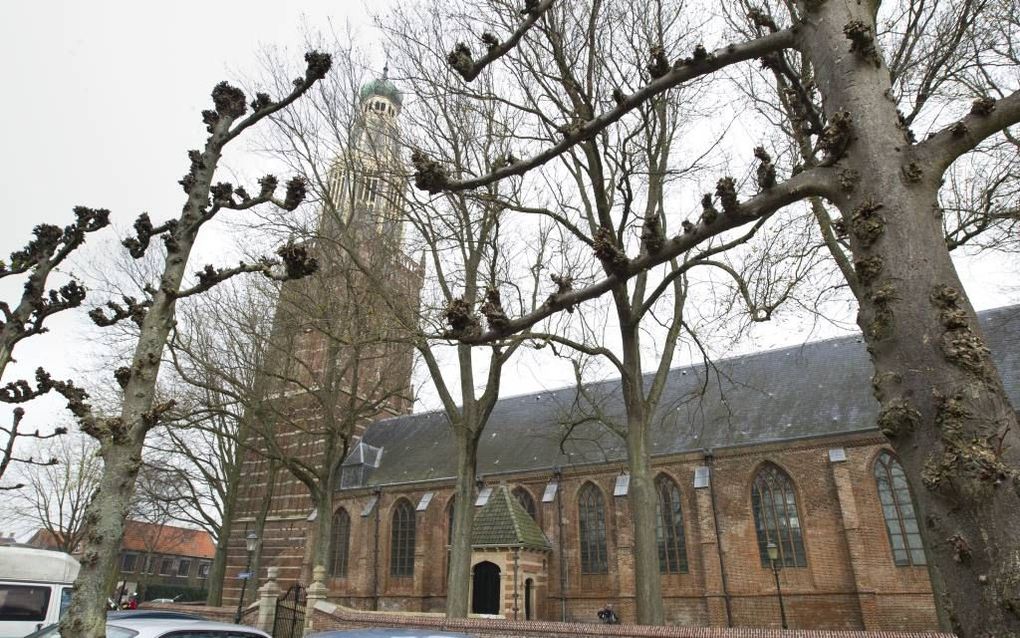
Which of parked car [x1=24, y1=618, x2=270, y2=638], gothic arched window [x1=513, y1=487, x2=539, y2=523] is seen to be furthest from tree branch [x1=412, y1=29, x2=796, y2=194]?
gothic arched window [x1=513, y1=487, x2=539, y2=523]

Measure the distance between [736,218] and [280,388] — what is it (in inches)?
788

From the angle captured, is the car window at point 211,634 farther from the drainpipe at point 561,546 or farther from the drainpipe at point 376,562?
the drainpipe at point 376,562

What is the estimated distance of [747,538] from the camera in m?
19.1

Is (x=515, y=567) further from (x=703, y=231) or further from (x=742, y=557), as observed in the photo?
(x=703, y=231)

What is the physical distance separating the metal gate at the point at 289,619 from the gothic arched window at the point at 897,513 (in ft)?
51.6

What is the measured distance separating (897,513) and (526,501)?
12.1 metres

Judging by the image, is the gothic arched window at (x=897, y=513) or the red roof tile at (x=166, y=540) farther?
the red roof tile at (x=166, y=540)

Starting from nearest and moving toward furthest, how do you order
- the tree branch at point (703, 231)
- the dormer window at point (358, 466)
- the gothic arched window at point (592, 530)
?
the tree branch at point (703, 231), the gothic arched window at point (592, 530), the dormer window at point (358, 466)

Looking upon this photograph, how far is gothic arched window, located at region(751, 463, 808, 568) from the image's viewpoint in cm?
1859

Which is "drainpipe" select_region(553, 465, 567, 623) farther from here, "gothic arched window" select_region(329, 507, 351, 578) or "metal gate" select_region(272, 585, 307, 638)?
"gothic arched window" select_region(329, 507, 351, 578)

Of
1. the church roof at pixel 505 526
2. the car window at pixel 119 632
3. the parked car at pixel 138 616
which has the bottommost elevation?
the parked car at pixel 138 616

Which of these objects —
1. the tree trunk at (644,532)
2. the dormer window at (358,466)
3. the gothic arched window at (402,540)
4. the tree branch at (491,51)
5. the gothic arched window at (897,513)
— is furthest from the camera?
the dormer window at (358,466)

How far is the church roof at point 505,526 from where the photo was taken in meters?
20.0

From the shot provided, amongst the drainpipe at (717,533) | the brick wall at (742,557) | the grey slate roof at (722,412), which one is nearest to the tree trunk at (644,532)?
the grey slate roof at (722,412)
